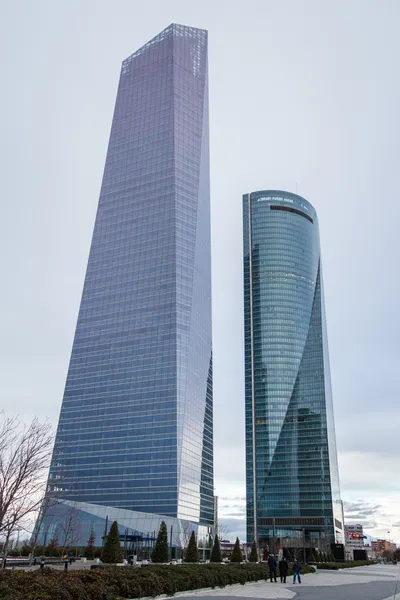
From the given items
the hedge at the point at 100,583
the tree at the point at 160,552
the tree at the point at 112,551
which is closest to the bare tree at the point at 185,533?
the tree at the point at 160,552

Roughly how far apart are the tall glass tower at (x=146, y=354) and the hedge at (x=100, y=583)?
99.0 m

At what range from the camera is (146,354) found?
159125 mm

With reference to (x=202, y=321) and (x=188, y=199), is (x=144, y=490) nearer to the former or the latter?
(x=202, y=321)

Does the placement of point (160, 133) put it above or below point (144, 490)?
above

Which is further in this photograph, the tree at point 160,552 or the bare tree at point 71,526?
the bare tree at point 71,526

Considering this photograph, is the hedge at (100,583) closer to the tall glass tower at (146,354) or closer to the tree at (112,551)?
the tree at (112,551)

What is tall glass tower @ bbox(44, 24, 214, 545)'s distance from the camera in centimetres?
14350

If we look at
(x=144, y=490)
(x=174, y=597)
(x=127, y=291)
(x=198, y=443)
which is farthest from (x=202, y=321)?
(x=174, y=597)

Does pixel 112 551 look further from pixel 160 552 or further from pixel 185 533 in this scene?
pixel 185 533

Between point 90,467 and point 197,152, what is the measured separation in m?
114

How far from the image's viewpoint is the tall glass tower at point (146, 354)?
471 ft

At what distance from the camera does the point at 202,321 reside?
17350 centimetres

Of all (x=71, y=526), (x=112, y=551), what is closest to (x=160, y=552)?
(x=112, y=551)

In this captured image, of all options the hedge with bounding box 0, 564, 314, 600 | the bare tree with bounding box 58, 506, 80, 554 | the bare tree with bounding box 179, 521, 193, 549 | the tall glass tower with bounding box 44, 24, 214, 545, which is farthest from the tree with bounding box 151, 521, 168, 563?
the bare tree with bounding box 179, 521, 193, 549
